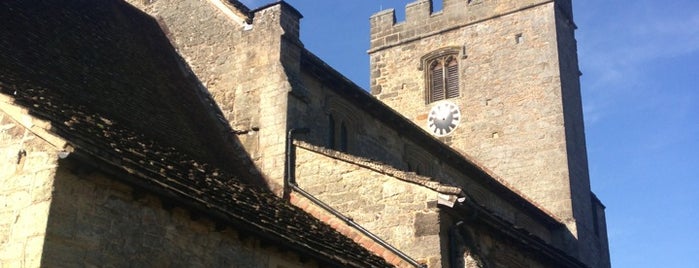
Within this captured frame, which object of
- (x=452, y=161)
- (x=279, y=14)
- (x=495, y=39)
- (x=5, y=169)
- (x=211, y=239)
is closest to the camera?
(x=5, y=169)

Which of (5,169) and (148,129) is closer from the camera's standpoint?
(5,169)

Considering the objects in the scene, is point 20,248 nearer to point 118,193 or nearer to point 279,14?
point 118,193

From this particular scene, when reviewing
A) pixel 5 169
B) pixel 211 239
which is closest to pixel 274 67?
pixel 211 239

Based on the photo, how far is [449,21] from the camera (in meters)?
27.6

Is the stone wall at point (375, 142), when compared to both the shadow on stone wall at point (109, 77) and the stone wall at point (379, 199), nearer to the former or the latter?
the stone wall at point (379, 199)

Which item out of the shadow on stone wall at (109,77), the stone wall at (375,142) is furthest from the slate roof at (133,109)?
the stone wall at (375,142)

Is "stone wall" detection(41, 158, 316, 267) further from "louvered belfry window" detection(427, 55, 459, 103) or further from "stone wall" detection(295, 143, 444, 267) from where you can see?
"louvered belfry window" detection(427, 55, 459, 103)

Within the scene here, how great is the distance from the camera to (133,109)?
12383mm

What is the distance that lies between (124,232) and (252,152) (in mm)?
5987

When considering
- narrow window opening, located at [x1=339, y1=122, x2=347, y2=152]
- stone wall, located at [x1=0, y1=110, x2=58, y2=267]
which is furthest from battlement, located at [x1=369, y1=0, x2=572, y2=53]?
stone wall, located at [x1=0, y1=110, x2=58, y2=267]

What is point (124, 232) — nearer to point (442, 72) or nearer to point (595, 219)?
point (442, 72)

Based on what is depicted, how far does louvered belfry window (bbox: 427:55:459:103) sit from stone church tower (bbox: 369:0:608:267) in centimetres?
3

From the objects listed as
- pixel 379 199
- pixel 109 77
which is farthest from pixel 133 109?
pixel 379 199

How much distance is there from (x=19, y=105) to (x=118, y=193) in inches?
54.1
